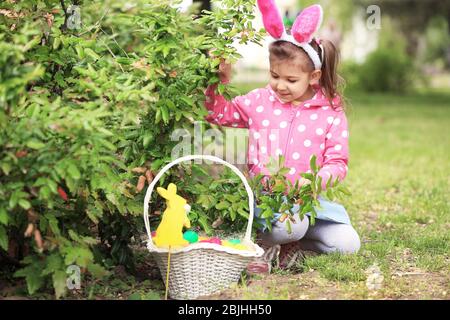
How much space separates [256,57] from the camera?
904 inches

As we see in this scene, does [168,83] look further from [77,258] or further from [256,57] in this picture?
[256,57]

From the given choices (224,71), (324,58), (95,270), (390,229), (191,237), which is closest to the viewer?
(95,270)

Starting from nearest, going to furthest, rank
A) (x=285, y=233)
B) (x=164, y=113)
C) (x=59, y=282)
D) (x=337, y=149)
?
(x=59, y=282), (x=164, y=113), (x=285, y=233), (x=337, y=149)

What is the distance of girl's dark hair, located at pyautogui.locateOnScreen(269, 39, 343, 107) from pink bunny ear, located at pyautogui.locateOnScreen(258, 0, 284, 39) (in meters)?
0.06

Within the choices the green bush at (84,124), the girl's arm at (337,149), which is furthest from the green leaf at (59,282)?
the girl's arm at (337,149)

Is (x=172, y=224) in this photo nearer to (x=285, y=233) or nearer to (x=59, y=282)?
(x=59, y=282)

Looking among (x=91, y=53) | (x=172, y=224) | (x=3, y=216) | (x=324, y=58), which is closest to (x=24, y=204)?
(x=3, y=216)

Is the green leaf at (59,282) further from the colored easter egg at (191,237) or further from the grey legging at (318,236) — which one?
the grey legging at (318,236)

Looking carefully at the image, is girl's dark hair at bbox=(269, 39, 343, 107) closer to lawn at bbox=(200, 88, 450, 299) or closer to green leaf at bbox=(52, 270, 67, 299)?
lawn at bbox=(200, 88, 450, 299)

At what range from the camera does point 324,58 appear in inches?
147

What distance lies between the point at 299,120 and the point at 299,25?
494mm

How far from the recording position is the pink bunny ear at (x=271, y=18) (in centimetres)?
344

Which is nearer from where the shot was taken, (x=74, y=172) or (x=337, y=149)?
(x=74, y=172)

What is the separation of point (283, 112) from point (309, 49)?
357 mm
